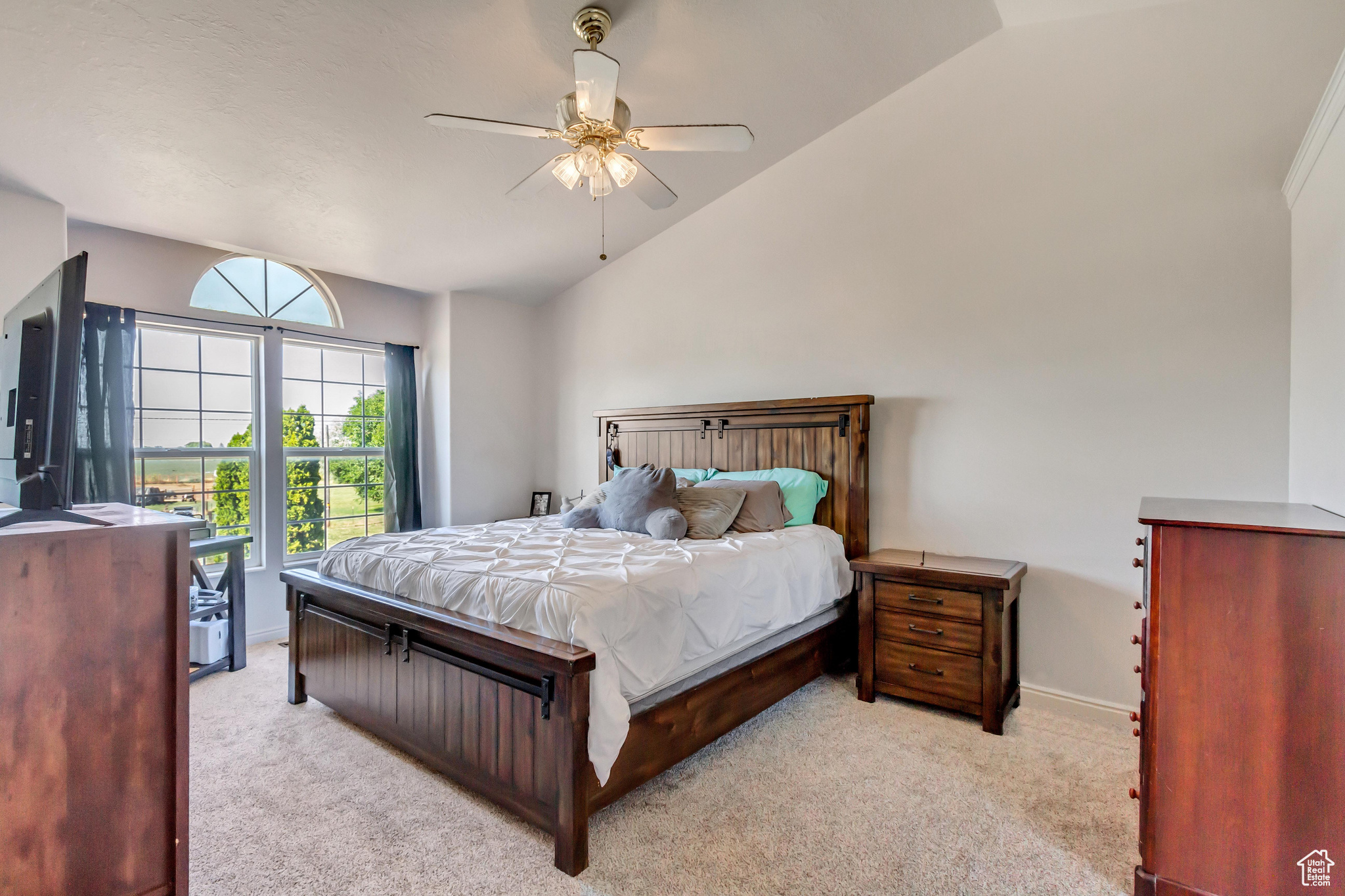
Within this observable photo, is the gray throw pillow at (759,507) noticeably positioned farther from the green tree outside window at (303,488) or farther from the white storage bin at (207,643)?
the green tree outside window at (303,488)

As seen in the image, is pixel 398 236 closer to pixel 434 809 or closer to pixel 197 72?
pixel 197 72

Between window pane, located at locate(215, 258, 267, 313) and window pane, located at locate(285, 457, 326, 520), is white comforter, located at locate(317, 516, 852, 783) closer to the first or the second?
window pane, located at locate(285, 457, 326, 520)

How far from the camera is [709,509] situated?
10.4 ft

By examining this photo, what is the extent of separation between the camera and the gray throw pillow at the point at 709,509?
3.05m

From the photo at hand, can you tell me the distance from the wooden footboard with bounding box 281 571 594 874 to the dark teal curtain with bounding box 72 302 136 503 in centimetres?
146

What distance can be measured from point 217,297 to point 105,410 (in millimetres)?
966

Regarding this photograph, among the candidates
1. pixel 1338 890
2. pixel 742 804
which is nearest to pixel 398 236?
pixel 742 804

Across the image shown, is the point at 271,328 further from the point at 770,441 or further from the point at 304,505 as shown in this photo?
the point at 770,441

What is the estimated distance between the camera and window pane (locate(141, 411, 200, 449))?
374 cm

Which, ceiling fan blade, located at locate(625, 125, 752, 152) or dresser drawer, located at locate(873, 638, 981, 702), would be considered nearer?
ceiling fan blade, located at locate(625, 125, 752, 152)

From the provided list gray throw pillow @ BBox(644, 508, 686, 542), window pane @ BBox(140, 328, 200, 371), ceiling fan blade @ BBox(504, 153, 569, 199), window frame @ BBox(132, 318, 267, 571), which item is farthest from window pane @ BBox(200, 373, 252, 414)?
gray throw pillow @ BBox(644, 508, 686, 542)

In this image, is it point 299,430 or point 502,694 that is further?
point 299,430

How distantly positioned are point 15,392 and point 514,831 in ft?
5.83

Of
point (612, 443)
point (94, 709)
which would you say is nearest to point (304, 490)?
point (612, 443)
